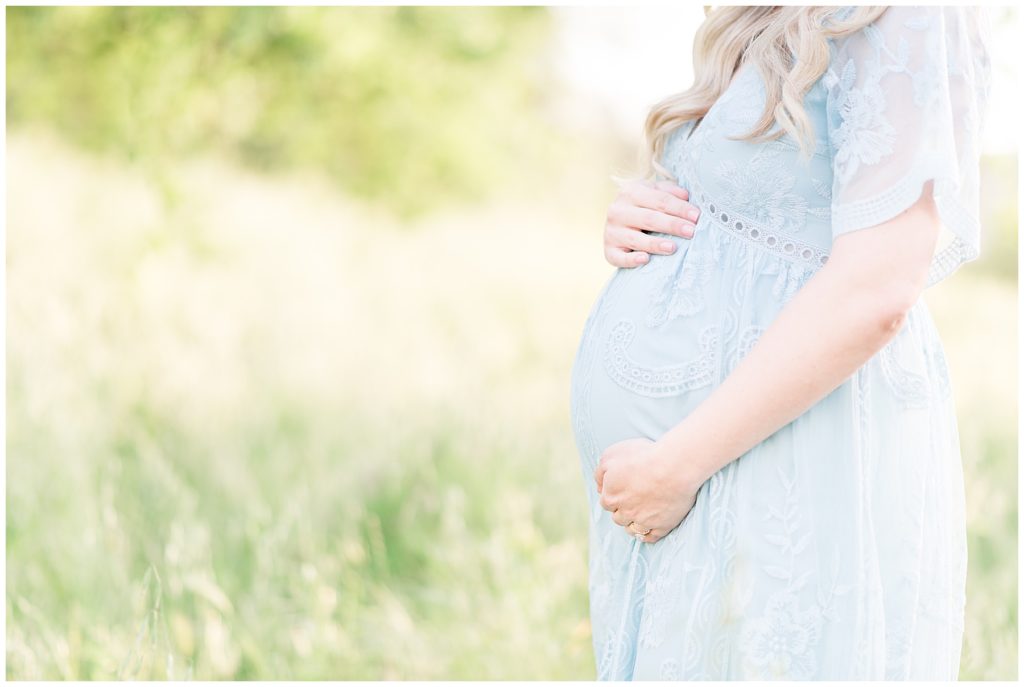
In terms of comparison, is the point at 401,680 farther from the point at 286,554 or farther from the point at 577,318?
the point at 577,318

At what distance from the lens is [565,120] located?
12.2 metres

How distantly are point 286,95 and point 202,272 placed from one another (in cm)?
395

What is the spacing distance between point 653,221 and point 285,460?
268 cm

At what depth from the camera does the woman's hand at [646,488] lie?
1.35m

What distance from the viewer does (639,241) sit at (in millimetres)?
1586

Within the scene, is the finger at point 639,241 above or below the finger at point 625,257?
above

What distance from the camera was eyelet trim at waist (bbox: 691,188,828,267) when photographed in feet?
4.65

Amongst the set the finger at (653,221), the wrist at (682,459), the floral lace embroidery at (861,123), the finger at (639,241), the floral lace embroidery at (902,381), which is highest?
the floral lace embroidery at (861,123)

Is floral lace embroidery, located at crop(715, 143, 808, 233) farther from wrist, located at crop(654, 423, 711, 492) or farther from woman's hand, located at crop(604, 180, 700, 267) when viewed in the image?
wrist, located at crop(654, 423, 711, 492)

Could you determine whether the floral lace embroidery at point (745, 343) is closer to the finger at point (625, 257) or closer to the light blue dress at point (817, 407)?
the light blue dress at point (817, 407)

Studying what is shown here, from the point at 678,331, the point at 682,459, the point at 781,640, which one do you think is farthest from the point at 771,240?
the point at 781,640

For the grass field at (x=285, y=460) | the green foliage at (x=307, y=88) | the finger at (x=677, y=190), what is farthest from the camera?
the green foliage at (x=307, y=88)

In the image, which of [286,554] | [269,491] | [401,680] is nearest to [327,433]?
[269,491]

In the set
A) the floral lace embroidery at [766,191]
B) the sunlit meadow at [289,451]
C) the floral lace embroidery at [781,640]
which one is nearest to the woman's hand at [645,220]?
the floral lace embroidery at [766,191]
